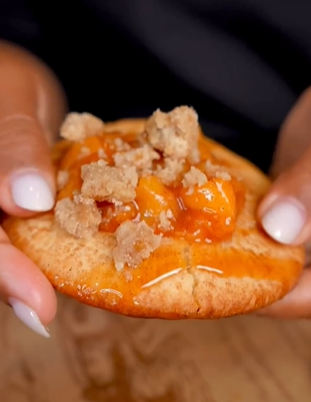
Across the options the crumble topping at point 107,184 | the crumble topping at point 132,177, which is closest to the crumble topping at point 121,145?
the crumble topping at point 132,177

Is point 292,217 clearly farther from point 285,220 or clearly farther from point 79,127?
point 79,127

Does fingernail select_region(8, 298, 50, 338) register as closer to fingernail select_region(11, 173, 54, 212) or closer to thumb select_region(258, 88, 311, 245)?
fingernail select_region(11, 173, 54, 212)

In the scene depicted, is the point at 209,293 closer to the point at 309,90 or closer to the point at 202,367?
the point at 202,367

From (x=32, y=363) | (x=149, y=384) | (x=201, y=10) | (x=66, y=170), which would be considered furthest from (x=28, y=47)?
(x=149, y=384)

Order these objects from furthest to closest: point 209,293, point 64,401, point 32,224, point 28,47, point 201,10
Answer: point 28,47 < point 201,10 < point 64,401 < point 32,224 < point 209,293

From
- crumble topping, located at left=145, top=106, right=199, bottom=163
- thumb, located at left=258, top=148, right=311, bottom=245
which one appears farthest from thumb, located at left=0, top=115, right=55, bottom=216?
thumb, located at left=258, top=148, right=311, bottom=245

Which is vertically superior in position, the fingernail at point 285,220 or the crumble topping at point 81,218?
the fingernail at point 285,220

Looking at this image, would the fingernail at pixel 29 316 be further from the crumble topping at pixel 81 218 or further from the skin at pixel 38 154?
the crumble topping at pixel 81 218
